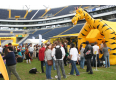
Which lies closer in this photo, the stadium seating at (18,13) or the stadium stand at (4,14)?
the stadium stand at (4,14)

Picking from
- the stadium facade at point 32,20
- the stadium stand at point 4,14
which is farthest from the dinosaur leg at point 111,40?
the stadium stand at point 4,14

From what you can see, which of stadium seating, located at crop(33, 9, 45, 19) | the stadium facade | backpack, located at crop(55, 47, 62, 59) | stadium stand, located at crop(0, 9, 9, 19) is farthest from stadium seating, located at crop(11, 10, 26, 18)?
backpack, located at crop(55, 47, 62, 59)

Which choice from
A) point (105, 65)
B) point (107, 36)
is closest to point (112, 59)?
point (105, 65)

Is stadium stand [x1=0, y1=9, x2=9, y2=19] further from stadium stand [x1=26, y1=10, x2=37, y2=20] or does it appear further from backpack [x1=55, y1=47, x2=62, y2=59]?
backpack [x1=55, y1=47, x2=62, y2=59]

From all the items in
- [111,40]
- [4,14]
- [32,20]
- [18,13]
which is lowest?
[111,40]

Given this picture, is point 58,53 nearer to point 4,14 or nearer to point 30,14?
point 30,14

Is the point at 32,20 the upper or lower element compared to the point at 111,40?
upper

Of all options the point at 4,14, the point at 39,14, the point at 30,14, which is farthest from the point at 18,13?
the point at 39,14

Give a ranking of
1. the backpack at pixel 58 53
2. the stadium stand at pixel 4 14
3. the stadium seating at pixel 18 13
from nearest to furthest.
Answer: the backpack at pixel 58 53 → the stadium stand at pixel 4 14 → the stadium seating at pixel 18 13

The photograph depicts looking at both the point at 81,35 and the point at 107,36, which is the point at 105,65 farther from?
the point at 81,35

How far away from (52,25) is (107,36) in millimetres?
35628

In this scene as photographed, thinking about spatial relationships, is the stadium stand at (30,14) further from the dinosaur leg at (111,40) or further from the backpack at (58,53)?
the backpack at (58,53)

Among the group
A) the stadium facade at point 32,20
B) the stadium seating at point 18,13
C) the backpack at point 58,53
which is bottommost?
the backpack at point 58,53

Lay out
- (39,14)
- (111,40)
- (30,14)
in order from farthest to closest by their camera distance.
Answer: (30,14) < (39,14) < (111,40)
